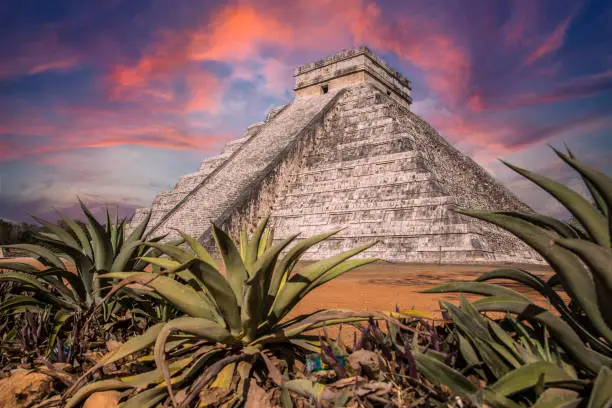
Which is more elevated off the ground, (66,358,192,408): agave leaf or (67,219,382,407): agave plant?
(67,219,382,407): agave plant

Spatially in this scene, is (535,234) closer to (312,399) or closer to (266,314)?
(312,399)

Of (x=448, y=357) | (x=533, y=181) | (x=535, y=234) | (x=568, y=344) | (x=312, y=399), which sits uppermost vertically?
(x=533, y=181)

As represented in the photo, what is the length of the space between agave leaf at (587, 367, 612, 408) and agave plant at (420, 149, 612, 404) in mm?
17

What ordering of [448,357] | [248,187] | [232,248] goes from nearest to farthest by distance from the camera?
[448,357]
[232,248]
[248,187]

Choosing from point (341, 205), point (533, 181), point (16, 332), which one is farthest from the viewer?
point (341, 205)

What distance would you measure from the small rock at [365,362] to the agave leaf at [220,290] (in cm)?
51

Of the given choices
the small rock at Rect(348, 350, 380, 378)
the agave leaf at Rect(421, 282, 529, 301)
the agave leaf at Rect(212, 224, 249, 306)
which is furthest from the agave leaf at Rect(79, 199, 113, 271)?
the agave leaf at Rect(421, 282, 529, 301)

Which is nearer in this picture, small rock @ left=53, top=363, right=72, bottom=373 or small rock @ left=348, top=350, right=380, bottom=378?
small rock @ left=348, top=350, right=380, bottom=378

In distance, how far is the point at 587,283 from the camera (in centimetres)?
129

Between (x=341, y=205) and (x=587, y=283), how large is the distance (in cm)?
1027

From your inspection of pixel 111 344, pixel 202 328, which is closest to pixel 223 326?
pixel 202 328

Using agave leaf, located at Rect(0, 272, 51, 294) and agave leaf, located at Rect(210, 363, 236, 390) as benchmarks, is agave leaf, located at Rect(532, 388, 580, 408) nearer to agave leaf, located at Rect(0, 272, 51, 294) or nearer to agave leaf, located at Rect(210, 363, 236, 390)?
agave leaf, located at Rect(210, 363, 236, 390)

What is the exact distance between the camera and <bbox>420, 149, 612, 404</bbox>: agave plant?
1.18 metres

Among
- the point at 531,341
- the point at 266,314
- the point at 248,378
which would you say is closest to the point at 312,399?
the point at 248,378
